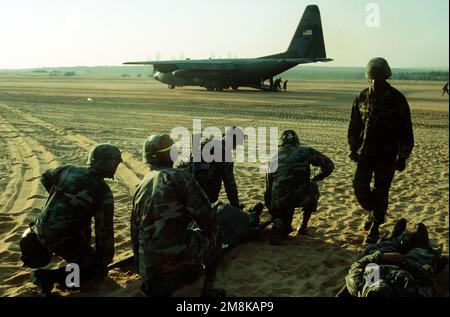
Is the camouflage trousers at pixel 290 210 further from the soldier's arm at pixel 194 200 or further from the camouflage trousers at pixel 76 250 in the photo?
the camouflage trousers at pixel 76 250

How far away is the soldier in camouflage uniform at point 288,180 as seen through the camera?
17.5 feet

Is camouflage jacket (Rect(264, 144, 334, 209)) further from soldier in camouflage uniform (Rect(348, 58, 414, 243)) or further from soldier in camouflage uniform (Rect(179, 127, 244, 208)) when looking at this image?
soldier in camouflage uniform (Rect(179, 127, 244, 208))

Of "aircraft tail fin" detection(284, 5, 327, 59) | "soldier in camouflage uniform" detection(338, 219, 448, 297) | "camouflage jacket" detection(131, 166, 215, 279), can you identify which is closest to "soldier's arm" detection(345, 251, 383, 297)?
"soldier in camouflage uniform" detection(338, 219, 448, 297)

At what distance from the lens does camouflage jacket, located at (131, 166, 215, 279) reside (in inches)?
142

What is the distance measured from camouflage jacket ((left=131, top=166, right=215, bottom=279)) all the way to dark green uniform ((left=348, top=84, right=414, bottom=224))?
2.58m

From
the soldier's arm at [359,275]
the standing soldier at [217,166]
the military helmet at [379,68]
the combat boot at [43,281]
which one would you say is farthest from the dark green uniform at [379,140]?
the combat boot at [43,281]

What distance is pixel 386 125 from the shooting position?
17.2 ft

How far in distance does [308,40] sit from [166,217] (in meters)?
33.3

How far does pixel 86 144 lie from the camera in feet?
41.0

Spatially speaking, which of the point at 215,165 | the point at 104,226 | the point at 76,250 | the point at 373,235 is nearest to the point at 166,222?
the point at 104,226

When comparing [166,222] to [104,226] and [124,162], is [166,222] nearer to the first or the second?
[104,226]

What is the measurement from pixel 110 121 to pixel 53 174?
43.8 ft

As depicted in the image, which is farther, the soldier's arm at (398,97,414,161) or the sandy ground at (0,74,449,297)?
the soldier's arm at (398,97,414,161)
